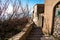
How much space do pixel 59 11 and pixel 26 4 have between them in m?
2.33

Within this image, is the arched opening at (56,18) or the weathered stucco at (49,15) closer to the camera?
the arched opening at (56,18)

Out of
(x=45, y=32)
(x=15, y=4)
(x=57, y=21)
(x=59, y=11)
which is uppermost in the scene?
(x=15, y=4)

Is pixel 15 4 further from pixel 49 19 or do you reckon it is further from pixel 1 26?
pixel 49 19

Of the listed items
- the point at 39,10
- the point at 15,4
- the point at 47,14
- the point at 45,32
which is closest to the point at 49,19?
the point at 47,14

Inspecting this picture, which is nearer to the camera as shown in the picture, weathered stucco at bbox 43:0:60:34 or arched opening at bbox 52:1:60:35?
arched opening at bbox 52:1:60:35

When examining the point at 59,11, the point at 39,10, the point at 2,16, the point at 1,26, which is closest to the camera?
the point at 2,16

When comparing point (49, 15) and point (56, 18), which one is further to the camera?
point (49, 15)

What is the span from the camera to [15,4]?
523 cm

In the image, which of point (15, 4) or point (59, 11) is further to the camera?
point (59, 11)

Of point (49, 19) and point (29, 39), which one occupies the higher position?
point (49, 19)

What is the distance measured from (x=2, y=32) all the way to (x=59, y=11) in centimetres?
422

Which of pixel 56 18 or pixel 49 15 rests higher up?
pixel 49 15

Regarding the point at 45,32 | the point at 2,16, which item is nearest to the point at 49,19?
the point at 45,32

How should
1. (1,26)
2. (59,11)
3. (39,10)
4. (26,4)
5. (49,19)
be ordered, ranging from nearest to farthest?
(1,26) < (26,4) < (59,11) < (49,19) < (39,10)
